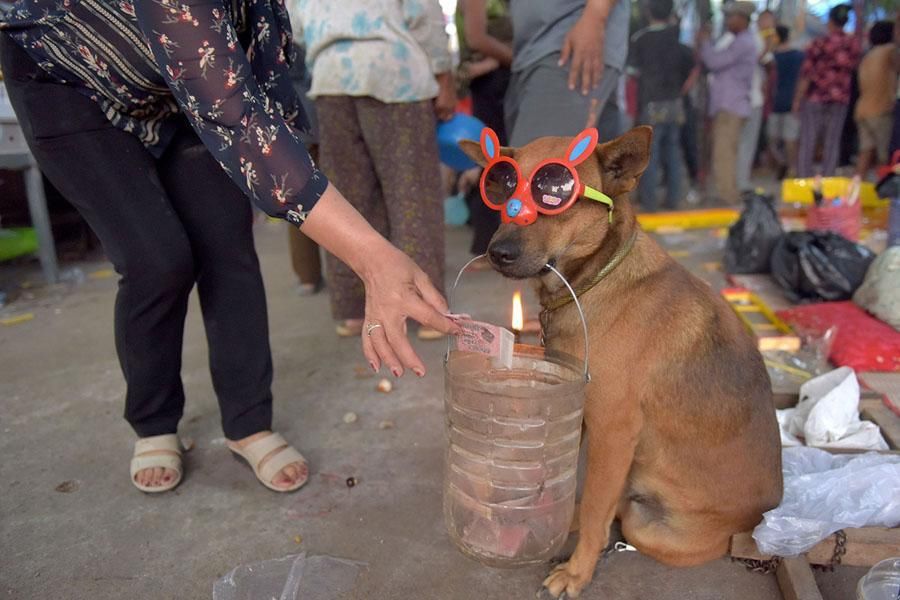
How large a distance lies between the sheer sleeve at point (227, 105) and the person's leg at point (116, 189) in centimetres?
65

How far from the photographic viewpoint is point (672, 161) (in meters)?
8.47

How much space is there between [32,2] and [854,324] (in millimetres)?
4006

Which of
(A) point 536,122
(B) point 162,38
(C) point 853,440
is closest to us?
(B) point 162,38

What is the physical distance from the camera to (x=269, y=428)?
263 cm

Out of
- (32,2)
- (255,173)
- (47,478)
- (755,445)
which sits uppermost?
(32,2)

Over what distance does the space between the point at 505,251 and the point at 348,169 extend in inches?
80.4

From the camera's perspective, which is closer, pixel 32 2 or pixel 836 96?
pixel 32 2

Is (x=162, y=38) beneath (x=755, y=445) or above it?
above

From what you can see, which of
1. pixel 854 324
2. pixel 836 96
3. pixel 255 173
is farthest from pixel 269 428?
pixel 836 96

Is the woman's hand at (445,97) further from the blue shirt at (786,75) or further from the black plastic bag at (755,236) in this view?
the blue shirt at (786,75)

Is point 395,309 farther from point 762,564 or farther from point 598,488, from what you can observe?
point 762,564

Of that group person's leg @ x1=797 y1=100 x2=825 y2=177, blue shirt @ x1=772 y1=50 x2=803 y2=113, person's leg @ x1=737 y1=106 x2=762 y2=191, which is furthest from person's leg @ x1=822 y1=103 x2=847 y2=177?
blue shirt @ x1=772 y1=50 x2=803 y2=113

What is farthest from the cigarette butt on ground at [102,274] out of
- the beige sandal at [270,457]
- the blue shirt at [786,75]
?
the blue shirt at [786,75]

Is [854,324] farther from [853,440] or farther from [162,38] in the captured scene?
[162,38]
